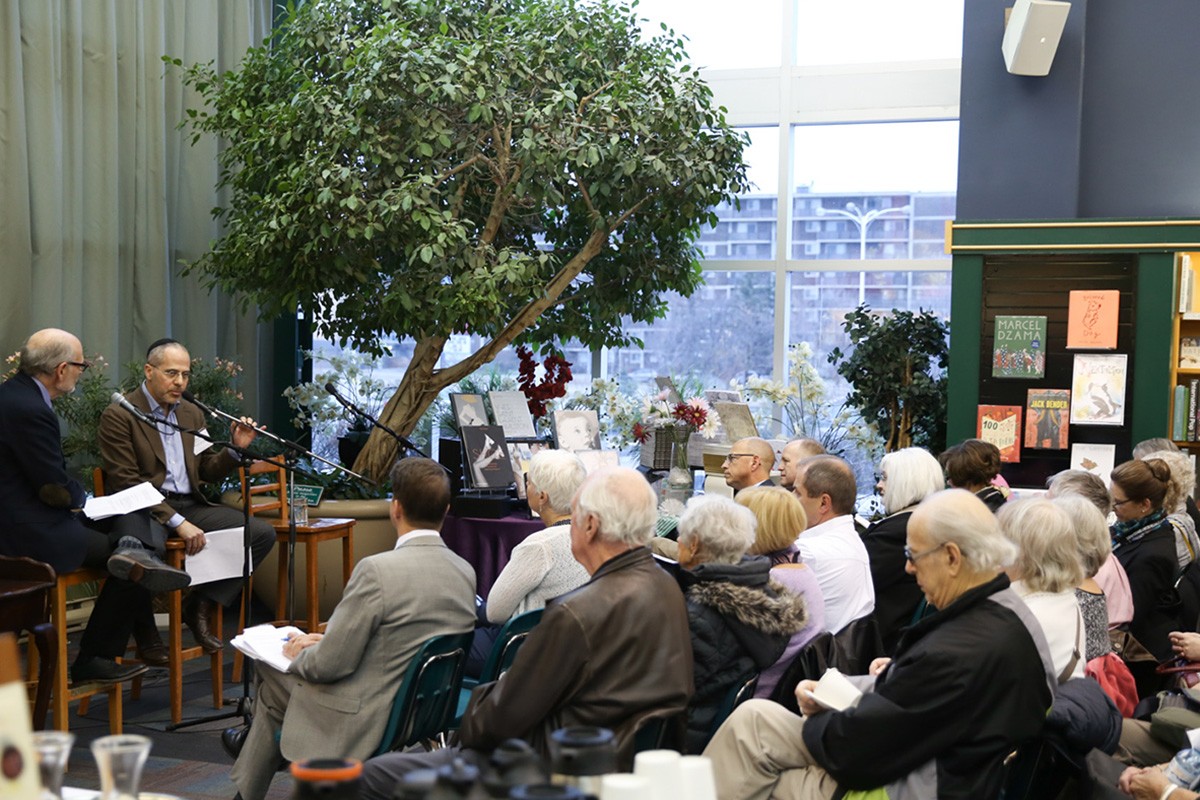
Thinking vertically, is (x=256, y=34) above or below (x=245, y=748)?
above

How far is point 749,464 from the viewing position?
5496mm

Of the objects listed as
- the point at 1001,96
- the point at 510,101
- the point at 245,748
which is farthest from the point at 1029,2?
the point at 245,748

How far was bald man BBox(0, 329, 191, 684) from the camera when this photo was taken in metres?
4.45

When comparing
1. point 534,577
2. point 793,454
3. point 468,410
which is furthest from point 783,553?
point 468,410

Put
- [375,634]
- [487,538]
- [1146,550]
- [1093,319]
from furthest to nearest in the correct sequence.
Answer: [1093,319] → [487,538] → [1146,550] → [375,634]

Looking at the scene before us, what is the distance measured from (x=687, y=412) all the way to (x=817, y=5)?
4062 mm

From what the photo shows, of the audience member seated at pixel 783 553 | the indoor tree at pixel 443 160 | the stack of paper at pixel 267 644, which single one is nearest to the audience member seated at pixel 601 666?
the audience member seated at pixel 783 553

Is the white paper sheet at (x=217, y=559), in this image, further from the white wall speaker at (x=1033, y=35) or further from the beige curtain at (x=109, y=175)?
the white wall speaker at (x=1033, y=35)

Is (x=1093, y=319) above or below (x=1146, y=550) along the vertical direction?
above

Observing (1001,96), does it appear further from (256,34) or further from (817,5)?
(256,34)

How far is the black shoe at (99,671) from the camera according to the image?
15.3 ft

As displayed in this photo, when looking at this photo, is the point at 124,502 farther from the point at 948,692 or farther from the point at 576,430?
the point at 948,692

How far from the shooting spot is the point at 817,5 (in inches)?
351

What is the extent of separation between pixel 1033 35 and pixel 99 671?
246 inches
